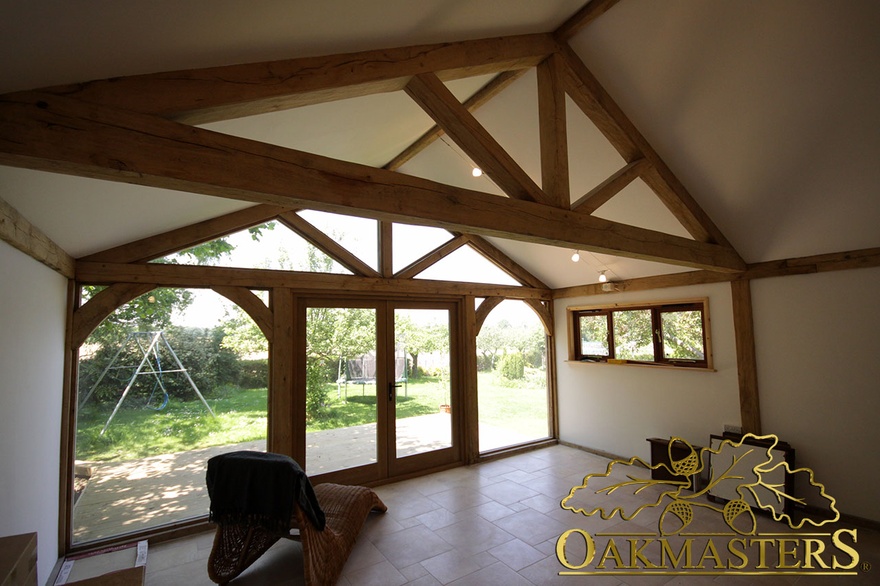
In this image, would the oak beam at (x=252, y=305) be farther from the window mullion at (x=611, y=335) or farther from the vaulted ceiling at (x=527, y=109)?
the window mullion at (x=611, y=335)

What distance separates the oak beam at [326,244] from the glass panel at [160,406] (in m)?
1.04

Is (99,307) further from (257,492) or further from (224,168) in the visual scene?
(224,168)

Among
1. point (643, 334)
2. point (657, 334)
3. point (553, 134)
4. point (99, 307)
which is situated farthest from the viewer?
point (643, 334)

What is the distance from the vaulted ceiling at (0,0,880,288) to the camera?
1.45 m

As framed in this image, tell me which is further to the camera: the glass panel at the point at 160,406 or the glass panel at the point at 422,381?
the glass panel at the point at 422,381

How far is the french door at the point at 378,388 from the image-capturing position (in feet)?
14.6

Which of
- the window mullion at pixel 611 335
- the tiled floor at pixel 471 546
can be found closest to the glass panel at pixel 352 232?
the tiled floor at pixel 471 546

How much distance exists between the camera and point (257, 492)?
2795 mm

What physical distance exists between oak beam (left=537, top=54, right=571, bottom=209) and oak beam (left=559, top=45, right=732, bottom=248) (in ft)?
0.88

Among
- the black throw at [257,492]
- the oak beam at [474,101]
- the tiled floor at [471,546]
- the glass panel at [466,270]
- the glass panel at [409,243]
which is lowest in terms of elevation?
the tiled floor at [471,546]

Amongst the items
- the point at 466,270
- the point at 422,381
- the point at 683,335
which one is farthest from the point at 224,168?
the point at 683,335

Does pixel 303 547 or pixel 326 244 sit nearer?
pixel 303 547

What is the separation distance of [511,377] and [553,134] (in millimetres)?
4130

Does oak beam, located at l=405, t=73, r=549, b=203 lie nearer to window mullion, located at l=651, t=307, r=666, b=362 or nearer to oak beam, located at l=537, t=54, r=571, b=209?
oak beam, located at l=537, t=54, r=571, b=209
